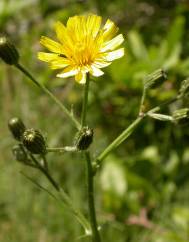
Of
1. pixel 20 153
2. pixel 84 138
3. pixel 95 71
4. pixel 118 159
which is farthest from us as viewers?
pixel 118 159

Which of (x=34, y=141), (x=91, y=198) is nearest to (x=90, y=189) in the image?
(x=91, y=198)

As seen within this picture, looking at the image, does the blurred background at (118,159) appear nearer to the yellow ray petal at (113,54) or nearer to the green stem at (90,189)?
the green stem at (90,189)

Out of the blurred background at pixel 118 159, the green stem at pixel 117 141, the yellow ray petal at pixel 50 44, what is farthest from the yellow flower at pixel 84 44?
the blurred background at pixel 118 159

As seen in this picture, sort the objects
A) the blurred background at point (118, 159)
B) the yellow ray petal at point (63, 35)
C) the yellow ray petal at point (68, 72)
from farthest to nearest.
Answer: the blurred background at point (118, 159) < the yellow ray petal at point (63, 35) < the yellow ray petal at point (68, 72)

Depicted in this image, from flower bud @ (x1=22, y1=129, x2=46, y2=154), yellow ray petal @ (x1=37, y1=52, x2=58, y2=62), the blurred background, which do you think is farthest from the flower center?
the blurred background

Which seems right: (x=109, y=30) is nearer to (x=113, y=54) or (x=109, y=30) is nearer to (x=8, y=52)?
(x=113, y=54)

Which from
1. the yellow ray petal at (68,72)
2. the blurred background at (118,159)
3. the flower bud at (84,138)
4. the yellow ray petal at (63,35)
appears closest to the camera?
the flower bud at (84,138)

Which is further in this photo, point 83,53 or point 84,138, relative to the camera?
point 83,53
